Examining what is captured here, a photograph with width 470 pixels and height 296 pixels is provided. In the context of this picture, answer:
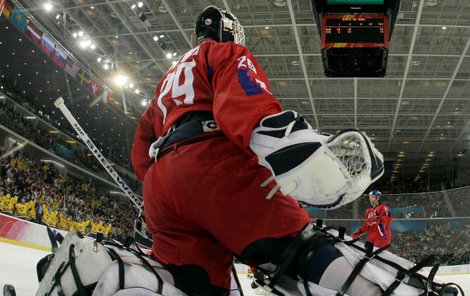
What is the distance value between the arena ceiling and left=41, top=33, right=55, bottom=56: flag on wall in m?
0.53

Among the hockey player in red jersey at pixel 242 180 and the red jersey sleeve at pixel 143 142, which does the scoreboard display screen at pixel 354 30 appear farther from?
the hockey player in red jersey at pixel 242 180

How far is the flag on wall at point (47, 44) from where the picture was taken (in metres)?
13.2

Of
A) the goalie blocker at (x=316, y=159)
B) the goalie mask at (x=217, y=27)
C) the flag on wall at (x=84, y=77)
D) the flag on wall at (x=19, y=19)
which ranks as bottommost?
the flag on wall at (x=84, y=77)

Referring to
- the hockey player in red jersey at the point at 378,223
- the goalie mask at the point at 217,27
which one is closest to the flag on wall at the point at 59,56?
the hockey player in red jersey at the point at 378,223

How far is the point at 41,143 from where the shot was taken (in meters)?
15.8

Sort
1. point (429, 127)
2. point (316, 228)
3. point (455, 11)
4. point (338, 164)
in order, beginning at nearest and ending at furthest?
1. point (338, 164)
2. point (316, 228)
3. point (455, 11)
4. point (429, 127)

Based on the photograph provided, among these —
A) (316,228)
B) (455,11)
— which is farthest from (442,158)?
(316,228)

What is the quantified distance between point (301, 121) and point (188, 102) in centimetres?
40

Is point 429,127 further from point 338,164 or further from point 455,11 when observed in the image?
point 338,164

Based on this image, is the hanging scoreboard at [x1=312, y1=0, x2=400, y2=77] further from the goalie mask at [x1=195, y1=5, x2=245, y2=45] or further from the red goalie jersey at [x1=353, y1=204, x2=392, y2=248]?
the goalie mask at [x1=195, y1=5, x2=245, y2=45]

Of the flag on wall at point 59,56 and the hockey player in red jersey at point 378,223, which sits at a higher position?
the flag on wall at point 59,56

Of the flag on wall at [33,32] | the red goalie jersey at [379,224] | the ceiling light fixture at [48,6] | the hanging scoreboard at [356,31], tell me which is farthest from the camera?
the ceiling light fixture at [48,6]

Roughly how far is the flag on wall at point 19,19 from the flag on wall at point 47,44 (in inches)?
32.3

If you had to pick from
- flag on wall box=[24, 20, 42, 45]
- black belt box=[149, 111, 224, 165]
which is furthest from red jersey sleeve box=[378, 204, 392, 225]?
flag on wall box=[24, 20, 42, 45]
